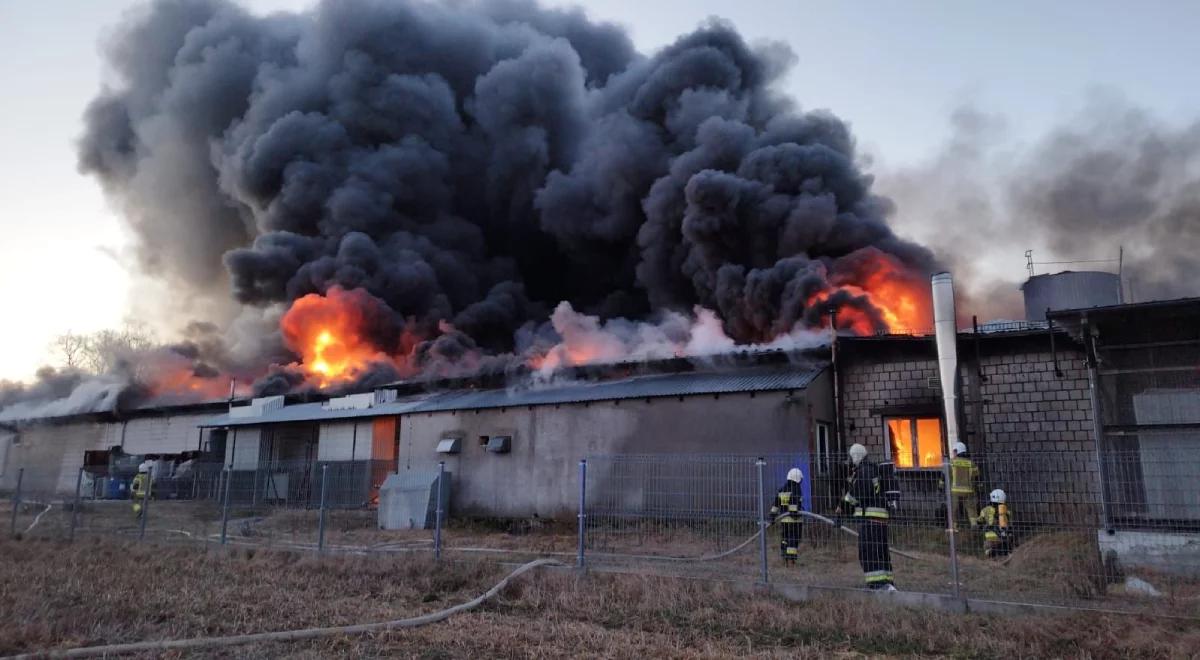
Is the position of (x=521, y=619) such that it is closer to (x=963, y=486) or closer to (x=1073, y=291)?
(x=963, y=486)

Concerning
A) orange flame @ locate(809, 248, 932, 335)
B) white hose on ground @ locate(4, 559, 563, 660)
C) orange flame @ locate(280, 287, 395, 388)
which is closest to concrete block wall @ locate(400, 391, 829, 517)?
orange flame @ locate(809, 248, 932, 335)

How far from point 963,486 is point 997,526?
2390 millimetres

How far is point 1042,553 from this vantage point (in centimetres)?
1030

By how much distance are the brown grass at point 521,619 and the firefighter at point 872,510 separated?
830mm

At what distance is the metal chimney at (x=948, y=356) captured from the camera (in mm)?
15680

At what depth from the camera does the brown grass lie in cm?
632

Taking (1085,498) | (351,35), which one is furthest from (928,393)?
(351,35)

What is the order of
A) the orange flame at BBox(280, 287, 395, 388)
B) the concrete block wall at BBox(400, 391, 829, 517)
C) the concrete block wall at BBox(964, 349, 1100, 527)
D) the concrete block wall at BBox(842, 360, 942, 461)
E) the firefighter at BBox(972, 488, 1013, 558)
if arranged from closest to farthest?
the firefighter at BBox(972, 488, 1013, 558) < the concrete block wall at BBox(964, 349, 1100, 527) < the concrete block wall at BBox(400, 391, 829, 517) < the concrete block wall at BBox(842, 360, 942, 461) < the orange flame at BBox(280, 287, 395, 388)

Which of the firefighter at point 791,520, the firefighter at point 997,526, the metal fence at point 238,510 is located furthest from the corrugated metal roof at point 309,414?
the firefighter at point 997,526

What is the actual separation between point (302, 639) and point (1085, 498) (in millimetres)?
12956

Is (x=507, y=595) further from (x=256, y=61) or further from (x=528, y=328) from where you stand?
(x=256, y=61)

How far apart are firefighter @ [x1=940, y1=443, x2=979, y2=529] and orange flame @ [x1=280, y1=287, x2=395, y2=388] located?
1050 inches

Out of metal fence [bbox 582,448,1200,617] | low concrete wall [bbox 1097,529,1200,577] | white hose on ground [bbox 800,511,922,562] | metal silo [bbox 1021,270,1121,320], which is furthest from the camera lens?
metal silo [bbox 1021,270,1121,320]

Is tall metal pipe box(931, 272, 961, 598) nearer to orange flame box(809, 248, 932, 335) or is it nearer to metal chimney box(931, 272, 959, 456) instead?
metal chimney box(931, 272, 959, 456)
